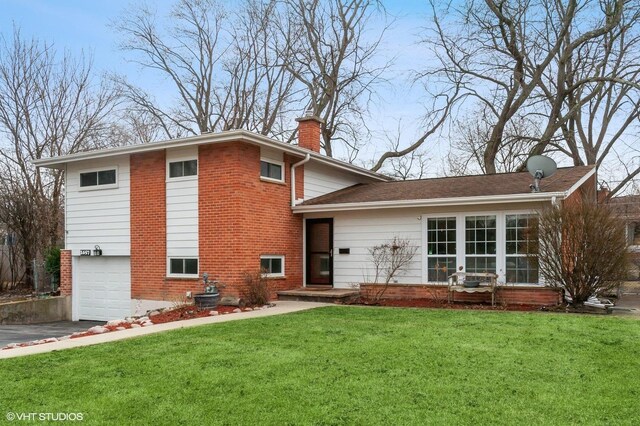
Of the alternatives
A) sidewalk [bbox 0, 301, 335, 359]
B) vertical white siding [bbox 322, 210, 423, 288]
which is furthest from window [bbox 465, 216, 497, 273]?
sidewalk [bbox 0, 301, 335, 359]

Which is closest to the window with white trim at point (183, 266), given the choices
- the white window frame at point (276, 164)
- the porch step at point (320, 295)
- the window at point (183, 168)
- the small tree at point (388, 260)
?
the window at point (183, 168)

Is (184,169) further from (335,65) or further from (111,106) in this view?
(335,65)

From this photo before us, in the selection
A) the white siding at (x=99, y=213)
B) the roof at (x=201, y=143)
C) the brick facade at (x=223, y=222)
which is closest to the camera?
the roof at (x=201, y=143)

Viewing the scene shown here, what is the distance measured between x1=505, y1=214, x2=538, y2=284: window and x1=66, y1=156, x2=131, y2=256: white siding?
921 cm

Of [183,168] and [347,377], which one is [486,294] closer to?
[347,377]

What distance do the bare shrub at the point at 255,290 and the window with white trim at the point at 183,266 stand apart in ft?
4.63

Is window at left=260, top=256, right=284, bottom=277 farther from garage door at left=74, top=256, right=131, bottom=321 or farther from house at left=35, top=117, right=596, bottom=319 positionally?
garage door at left=74, top=256, right=131, bottom=321

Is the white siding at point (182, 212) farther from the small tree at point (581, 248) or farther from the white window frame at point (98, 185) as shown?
the small tree at point (581, 248)

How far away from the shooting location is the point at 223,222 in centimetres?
1211

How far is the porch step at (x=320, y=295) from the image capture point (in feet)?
40.5

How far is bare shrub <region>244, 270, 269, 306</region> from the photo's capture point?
1190 cm

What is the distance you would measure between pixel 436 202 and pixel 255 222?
419cm

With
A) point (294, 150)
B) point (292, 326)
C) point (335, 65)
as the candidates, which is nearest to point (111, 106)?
point (335, 65)

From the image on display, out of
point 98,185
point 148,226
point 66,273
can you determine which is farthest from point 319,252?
point 66,273
